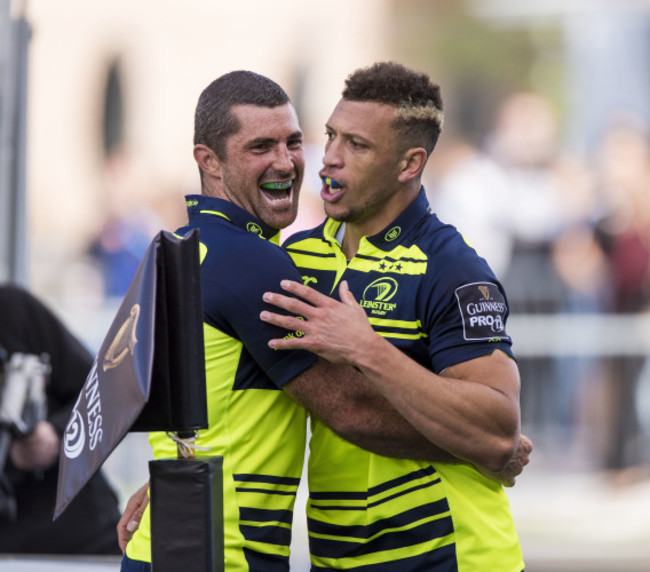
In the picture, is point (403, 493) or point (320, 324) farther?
point (403, 493)

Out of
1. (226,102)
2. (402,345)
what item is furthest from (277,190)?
(402,345)

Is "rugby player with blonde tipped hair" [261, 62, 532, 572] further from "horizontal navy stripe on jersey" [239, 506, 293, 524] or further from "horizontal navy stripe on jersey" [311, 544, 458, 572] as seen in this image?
"horizontal navy stripe on jersey" [239, 506, 293, 524]

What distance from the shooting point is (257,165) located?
11.1 ft

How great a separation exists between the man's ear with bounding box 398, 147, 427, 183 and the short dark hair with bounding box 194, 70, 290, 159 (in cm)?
38

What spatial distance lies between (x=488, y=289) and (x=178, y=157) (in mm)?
8252

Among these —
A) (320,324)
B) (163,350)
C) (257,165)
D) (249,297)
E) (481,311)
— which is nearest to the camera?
(163,350)

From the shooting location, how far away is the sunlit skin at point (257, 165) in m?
3.38

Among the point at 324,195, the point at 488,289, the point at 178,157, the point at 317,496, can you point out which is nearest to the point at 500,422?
the point at 488,289

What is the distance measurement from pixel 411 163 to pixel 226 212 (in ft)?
1.89

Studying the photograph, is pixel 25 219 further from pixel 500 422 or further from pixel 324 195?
pixel 500 422

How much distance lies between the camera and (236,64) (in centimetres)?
1177

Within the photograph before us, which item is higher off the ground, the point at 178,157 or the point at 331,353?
the point at 178,157

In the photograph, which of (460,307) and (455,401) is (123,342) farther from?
(460,307)

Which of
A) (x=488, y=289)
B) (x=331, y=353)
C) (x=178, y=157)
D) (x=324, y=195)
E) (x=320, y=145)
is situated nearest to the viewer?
(x=331, y=353)
